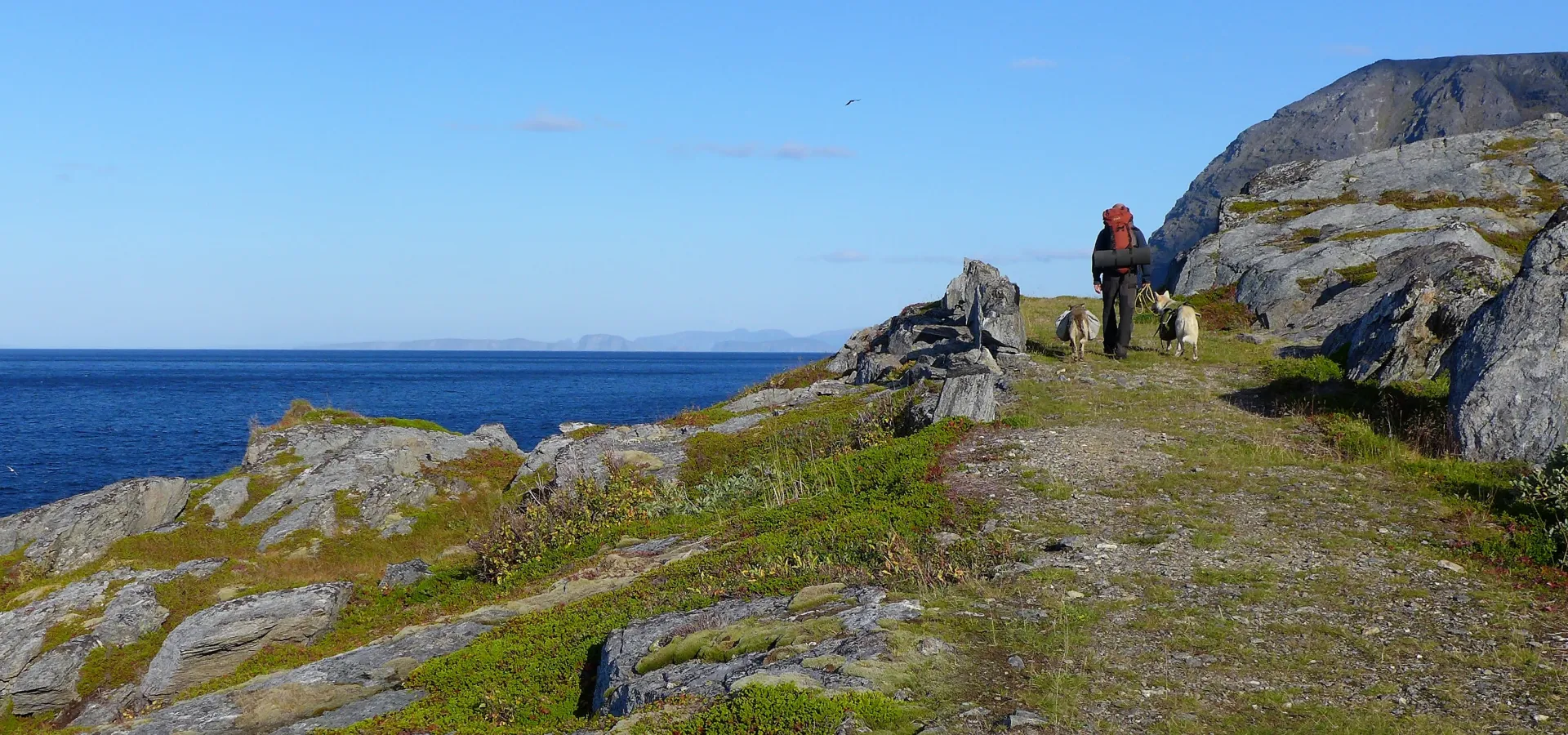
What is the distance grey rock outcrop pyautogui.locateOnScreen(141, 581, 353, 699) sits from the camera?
15859 mm

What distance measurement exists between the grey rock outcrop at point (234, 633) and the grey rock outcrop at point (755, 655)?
9505 mm

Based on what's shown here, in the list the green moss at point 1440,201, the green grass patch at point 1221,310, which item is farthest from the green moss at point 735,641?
the green moss at point 1440,201

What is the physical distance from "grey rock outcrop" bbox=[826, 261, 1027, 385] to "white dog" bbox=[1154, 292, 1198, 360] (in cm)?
418

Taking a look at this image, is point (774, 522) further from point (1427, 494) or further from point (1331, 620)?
point (1427, 494)

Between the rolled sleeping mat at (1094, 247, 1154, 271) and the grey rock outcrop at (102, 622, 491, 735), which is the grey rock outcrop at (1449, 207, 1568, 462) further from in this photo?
the grey rock outcrop at (102, 622, 491, 735)

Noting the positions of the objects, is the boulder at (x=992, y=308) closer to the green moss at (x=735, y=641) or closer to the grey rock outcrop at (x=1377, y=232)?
the grey rock outcrop at (x=1377, y=232)

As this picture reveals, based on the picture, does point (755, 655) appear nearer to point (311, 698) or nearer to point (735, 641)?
point (735, 641)

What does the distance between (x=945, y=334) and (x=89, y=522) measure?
87.0 feet

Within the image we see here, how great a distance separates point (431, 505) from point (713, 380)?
140m

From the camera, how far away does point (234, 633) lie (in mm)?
16312

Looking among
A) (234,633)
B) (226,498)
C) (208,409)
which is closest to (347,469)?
(226,498)

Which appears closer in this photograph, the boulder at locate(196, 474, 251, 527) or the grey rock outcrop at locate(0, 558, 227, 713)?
the grey rock outcrop at locate(0, 558, 227, 713)

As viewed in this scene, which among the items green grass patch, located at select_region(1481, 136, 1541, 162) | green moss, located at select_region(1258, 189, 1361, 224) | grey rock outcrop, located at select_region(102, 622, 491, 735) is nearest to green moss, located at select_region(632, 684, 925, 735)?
grey rock outcrop, located at select_region(102, 622, 491, 735)

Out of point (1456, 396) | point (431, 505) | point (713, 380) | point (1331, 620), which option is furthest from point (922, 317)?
point (713, 380)
